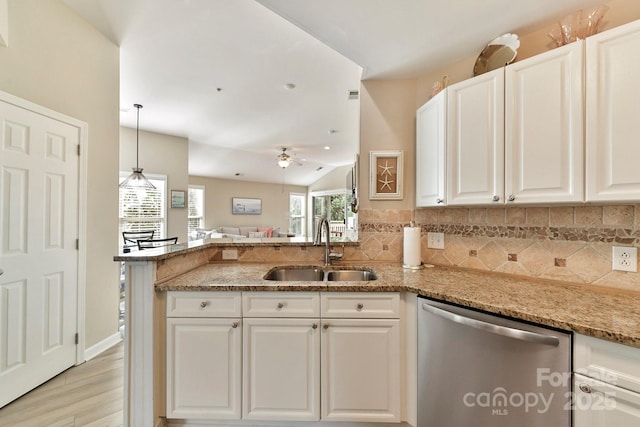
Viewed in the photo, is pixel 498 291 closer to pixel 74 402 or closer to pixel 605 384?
pixel 605 384

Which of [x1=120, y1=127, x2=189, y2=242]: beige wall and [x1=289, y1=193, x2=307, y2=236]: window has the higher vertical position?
A: [x1=120, y1=127, x2=189, y2=242]: beige wall

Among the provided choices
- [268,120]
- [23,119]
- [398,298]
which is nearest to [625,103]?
[398,298]

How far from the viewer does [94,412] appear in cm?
170

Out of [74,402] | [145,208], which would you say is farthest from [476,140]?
[145,208]

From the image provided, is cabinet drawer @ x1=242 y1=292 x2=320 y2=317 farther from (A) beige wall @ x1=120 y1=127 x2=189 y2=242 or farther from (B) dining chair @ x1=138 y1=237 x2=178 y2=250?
(A) beige wall @ x1=120 y1=127 x2=189 y2=242

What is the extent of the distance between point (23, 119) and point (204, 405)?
90.6 inches

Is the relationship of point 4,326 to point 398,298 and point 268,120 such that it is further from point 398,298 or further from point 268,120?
point 268,120

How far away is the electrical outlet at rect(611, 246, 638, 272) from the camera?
4.28 ft

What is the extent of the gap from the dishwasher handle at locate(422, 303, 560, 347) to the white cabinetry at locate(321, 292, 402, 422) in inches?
10.6

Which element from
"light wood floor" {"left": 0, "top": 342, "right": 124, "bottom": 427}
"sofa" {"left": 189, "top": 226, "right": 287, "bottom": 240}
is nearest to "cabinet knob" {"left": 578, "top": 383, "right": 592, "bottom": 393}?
"light wood floor" {"left": 0, "top": 342, "right": 124, "bottom": 427}

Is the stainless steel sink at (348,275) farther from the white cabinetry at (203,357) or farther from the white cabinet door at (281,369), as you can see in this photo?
the white cabinetry at (203,357)

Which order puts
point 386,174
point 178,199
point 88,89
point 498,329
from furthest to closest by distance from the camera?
point 178,199 < point 88,89 < point 386,174 < point 498,329

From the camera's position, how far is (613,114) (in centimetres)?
116

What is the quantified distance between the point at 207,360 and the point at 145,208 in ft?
14.8
